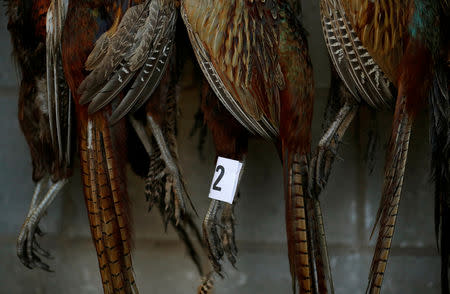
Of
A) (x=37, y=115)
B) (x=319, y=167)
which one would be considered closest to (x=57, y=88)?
(x=37, y=115)

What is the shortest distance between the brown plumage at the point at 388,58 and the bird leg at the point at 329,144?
0.08 meters

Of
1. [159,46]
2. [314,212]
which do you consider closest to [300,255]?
[314,212]

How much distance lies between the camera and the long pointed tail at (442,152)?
1.53 m

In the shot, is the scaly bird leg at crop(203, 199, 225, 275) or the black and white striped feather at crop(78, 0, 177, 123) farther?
the scaly bird leg at crop(203, 199, 225, 275)

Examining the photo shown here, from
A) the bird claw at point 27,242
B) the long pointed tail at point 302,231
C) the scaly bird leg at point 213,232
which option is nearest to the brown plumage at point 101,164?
the scaly bird leg at point 213,232

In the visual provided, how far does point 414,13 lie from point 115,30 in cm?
86

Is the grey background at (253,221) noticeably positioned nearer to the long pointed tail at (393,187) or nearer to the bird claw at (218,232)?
the bird claw at (218,232)

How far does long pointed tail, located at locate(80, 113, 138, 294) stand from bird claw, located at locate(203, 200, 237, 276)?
26cm

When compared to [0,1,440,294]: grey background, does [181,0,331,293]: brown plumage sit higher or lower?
higher

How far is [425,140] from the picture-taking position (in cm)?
199

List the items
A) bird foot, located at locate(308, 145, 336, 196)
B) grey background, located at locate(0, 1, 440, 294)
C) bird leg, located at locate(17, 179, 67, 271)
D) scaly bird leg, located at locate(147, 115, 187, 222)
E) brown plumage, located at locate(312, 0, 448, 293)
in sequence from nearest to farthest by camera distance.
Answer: brown plumage, located at locate(312, 0, 448, 293), bird foot, located at locate(308, 145, 336, 196), scaly bird leg, located at locate(147, 115, 187, 222), bird leg, located at locate(17, 179, 67, 271), grey background, located at locate(0, 1, 440, 294)

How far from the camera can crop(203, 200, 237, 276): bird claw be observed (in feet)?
5.37

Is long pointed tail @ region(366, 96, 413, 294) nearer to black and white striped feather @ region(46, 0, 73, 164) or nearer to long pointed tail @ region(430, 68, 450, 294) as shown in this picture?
long pointed tail @ region(430, 68, 450, 294)

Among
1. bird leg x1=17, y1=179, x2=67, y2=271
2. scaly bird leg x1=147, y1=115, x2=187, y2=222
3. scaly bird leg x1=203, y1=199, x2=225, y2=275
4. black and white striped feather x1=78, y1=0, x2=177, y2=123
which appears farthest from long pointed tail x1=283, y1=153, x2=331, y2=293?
bird leg x1=17, y1=179, x2=67, y2=271
